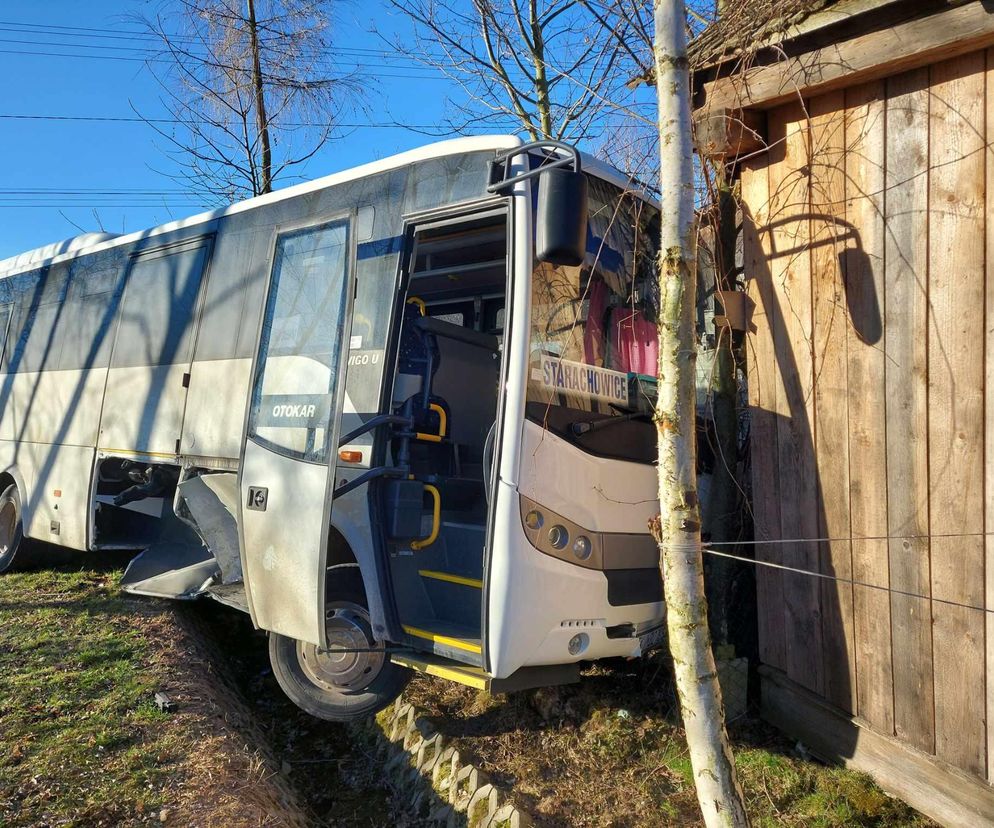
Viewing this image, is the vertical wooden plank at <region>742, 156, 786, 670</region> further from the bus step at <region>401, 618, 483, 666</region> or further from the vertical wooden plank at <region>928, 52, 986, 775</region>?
the bus step at <region>401, 618, 483, 666</region>

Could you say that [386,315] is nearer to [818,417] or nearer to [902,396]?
[818,417]

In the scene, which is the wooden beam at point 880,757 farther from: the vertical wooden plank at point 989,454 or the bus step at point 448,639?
the bus step at point 448,639

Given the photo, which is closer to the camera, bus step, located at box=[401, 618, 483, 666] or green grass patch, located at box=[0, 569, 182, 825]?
green grass patch, located at box=[0, 569, 182, 825]

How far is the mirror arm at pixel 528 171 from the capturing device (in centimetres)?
388

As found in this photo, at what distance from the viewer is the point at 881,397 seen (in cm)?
379

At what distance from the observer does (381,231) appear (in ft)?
16.3

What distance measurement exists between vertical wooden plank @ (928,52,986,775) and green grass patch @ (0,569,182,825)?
3692mm

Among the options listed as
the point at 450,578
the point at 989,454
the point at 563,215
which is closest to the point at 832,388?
the point at 989,454

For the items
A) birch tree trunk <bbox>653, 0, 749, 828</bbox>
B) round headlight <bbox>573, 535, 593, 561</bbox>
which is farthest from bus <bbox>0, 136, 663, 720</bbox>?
birch tree trunk <bbox>653, 0, 749, 828</bbox>

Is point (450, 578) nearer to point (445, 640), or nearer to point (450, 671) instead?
point (445, 640)

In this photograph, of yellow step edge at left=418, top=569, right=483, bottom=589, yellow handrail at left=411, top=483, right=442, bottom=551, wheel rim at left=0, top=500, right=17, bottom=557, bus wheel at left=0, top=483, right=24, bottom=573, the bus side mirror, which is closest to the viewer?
the bus side mirror

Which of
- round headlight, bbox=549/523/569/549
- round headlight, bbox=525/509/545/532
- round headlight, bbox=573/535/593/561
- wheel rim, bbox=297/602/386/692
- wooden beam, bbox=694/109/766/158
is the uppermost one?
wooden beam, bbox=694/109/766/158

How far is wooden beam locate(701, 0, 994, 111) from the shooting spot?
3336 millimetres

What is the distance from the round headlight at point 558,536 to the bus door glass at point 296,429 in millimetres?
1257
